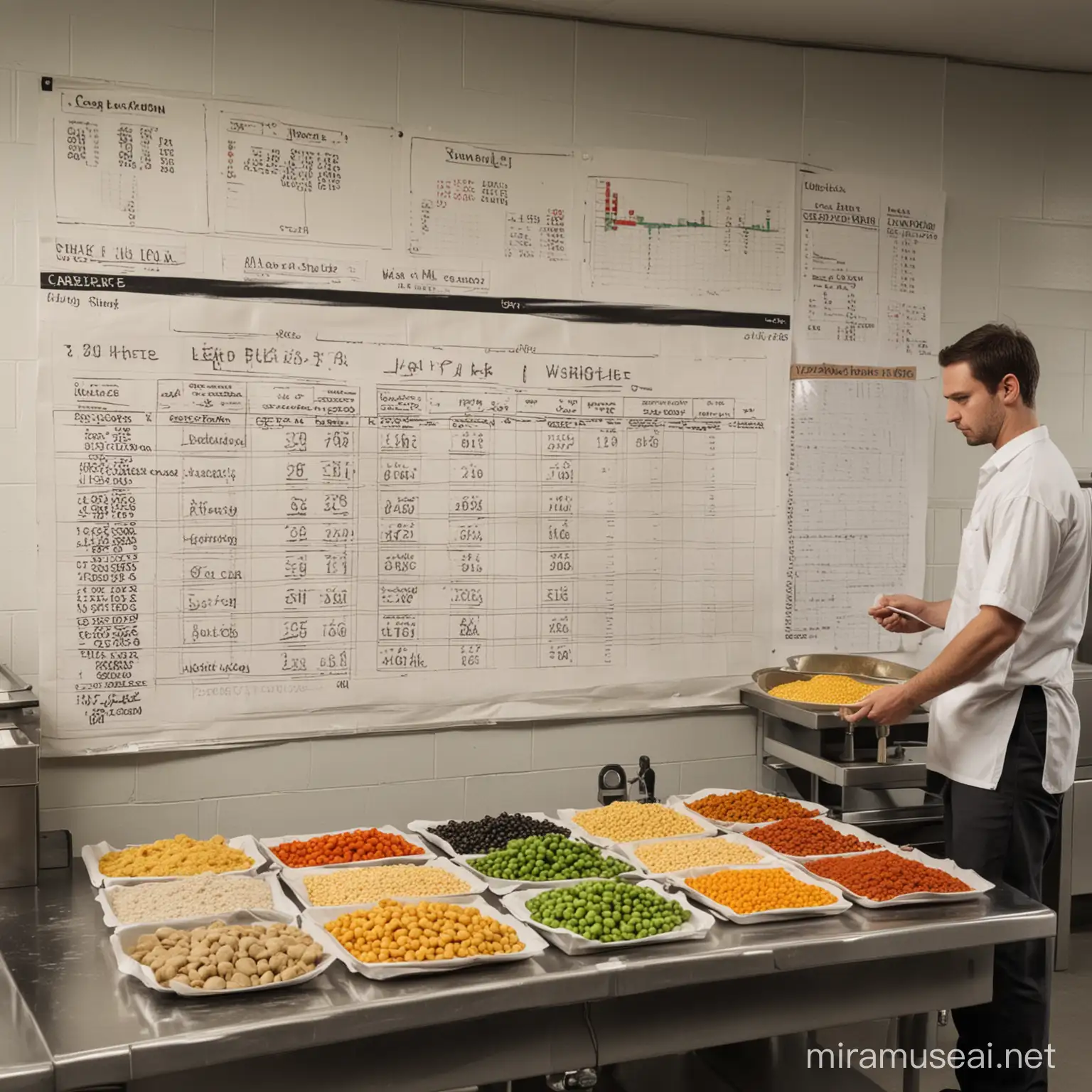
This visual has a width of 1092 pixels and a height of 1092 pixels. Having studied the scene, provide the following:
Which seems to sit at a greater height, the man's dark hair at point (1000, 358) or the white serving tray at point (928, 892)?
the man's dark hair at point (1000, 358)

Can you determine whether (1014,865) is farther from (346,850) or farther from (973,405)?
(346,850)

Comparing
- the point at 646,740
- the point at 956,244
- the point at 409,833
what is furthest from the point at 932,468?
the point at 409,833

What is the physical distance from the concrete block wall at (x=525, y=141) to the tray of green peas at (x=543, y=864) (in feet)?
3.05

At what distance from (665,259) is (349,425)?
1.28 metres

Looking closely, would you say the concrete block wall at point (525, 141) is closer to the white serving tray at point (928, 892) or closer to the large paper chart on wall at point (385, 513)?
the large paper chart on wall at point (385, 513)

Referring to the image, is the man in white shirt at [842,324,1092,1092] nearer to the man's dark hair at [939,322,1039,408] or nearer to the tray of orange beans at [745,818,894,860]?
the man's dark hair at [939,322,1039,408]

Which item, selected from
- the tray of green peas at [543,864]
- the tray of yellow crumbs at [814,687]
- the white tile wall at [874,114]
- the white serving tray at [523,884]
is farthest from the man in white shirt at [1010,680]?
the white tile wall at [874,114]

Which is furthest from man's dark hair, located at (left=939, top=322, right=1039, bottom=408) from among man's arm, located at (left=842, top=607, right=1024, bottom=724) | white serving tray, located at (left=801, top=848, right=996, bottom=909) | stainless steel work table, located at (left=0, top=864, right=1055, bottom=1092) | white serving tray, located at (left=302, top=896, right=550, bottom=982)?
white serving tray, located at (left=302, top=896, right=550, bottom=982)

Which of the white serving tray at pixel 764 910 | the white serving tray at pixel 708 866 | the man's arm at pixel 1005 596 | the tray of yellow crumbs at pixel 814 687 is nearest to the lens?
the white serving tray at pixel 764 910

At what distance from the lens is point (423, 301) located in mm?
4070

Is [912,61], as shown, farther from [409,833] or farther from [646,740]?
[409,833]

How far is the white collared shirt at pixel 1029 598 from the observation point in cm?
334

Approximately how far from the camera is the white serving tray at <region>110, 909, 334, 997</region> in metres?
2.39

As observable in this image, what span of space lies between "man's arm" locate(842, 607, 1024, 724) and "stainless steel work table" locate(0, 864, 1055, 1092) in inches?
22.4
